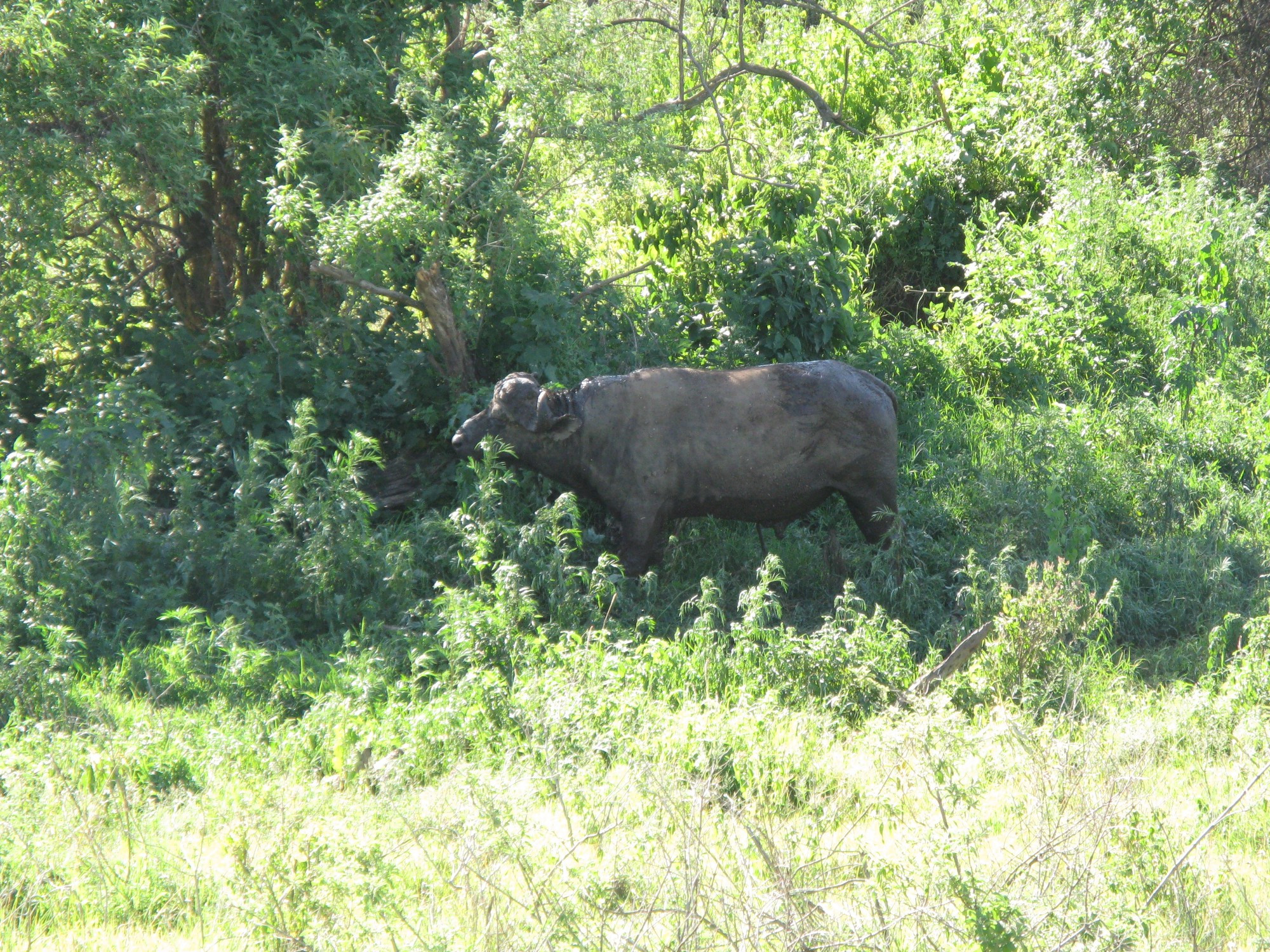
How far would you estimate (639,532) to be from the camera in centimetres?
722

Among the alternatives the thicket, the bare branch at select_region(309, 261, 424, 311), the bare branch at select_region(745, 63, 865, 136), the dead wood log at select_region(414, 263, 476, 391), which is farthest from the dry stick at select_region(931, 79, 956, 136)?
the bare branch at select_region(309, 261, 424, 311)

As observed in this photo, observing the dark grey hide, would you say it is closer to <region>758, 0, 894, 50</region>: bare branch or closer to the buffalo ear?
the buffalo ear

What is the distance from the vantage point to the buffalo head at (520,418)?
718cm

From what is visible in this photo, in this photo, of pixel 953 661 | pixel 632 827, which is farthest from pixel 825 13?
pixel 632 827

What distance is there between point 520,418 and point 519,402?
95 millimetres

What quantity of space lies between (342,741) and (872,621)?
106 inches

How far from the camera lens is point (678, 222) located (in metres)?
9.90

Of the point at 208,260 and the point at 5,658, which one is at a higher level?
the point at 208,260

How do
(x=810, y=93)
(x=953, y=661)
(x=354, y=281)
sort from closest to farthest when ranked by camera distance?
(x=953, y=661)
(x=354, y=281)
(x=810, y=93)

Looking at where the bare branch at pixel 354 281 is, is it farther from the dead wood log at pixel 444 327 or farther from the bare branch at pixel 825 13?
the bare branch at pixel 825 13

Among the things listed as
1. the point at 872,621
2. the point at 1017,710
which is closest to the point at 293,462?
the point at 872,621

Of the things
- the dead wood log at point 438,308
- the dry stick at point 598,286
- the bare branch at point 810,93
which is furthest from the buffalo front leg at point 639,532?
the bare branch at point 810,93

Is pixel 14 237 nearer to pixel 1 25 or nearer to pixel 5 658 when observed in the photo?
pixel 1 25

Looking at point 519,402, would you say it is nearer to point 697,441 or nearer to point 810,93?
point 697,441
